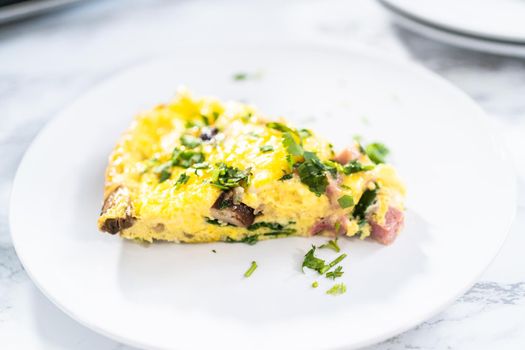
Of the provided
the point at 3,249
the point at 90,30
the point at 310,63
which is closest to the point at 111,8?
the point at 90,30

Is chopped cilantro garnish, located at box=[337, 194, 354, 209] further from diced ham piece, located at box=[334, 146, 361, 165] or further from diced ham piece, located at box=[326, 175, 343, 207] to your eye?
diced ham piece, located at box=[334, 146, 361, 165]

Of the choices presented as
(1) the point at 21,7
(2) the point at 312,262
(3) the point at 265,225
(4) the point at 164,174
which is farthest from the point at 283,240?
(1) the point at 21,7

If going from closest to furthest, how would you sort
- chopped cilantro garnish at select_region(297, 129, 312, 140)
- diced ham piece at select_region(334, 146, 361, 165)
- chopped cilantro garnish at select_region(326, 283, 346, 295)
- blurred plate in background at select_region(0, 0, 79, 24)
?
1. chopped cilantro garnish at select_region(326, 283, 346, 295)
2. diced ham piece at select_region(334, 146, 361, 165)
3. chopped cilantro garnish at select_region(297, 129, 312, 140)
4. blurred plate in background at select_region(0, 0, 79, 24)

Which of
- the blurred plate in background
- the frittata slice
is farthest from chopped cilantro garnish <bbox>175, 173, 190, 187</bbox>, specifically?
the blurred plate in background

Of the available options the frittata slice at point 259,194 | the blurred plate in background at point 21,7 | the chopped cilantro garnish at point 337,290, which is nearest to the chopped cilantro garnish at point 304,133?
the frittata slice at point 259,194

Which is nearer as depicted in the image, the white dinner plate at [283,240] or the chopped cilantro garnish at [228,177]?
the white dinner plate at [283,240]

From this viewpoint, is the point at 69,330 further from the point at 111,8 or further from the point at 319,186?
the point at 111,8

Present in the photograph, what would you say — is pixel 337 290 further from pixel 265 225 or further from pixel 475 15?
pixel 475 15

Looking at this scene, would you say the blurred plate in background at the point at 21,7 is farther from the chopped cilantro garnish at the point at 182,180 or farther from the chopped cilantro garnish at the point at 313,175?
the chopped cilantro garnish at the point at 313,175
